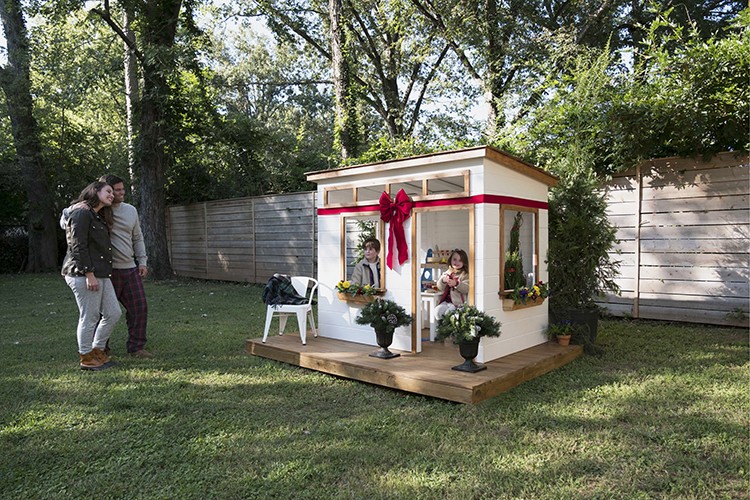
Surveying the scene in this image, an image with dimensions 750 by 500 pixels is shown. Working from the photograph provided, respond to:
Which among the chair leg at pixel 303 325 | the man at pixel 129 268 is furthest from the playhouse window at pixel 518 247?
the man at pixel 129 268

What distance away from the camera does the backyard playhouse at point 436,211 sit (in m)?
4.23

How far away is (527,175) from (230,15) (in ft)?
44.6

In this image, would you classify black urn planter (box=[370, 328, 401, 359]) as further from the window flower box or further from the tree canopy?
the tree canopy

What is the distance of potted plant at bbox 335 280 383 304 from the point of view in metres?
4.90

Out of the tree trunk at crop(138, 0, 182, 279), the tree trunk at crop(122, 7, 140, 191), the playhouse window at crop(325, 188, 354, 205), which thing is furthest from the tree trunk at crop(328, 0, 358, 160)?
the playhouse window at crop(325, 188, 354, 205)

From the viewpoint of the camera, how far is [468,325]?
12.9 ft

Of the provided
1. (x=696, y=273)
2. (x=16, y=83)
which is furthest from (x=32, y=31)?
(x=696, y=273)

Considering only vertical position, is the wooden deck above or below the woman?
below

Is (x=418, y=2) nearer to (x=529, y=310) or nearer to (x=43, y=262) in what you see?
(x=529, y=310)

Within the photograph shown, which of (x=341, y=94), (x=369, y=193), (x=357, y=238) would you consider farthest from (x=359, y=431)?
(x=341, y=94)

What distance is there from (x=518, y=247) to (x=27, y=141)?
47.6ft

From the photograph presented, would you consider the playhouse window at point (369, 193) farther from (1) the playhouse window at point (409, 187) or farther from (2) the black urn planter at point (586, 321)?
(2) the black urn planter at point (586, 321)

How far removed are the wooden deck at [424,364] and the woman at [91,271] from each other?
141cm

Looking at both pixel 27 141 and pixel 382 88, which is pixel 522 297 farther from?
pixel 27 141
